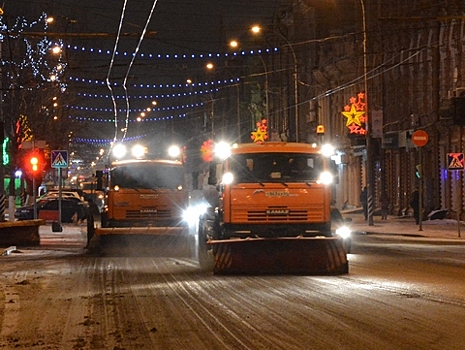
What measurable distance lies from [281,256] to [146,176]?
8.84 metres

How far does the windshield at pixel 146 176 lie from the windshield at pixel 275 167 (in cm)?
761

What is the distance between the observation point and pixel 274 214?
1906 centimetres

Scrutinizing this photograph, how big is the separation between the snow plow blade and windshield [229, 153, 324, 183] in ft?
4.60

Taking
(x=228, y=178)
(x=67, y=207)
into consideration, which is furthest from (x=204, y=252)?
(x=67, y=207)

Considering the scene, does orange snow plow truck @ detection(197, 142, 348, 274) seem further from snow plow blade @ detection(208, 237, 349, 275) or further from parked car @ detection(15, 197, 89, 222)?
parked car @ detection(15, 197, 89, 222)

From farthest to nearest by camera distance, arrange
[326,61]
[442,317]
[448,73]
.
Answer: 1. [326,61]
2. [448,73]
3. [442,317]

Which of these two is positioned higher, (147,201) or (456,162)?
(456,162)

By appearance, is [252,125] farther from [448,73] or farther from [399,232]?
[399,232]

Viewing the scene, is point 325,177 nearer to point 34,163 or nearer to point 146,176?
point 146,176

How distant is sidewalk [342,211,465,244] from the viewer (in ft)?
114

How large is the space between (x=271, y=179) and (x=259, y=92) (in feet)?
221

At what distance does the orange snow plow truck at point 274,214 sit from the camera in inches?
733

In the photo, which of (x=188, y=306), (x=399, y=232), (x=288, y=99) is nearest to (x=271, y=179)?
(x=188, y=306)

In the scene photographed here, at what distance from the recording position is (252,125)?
299ft
